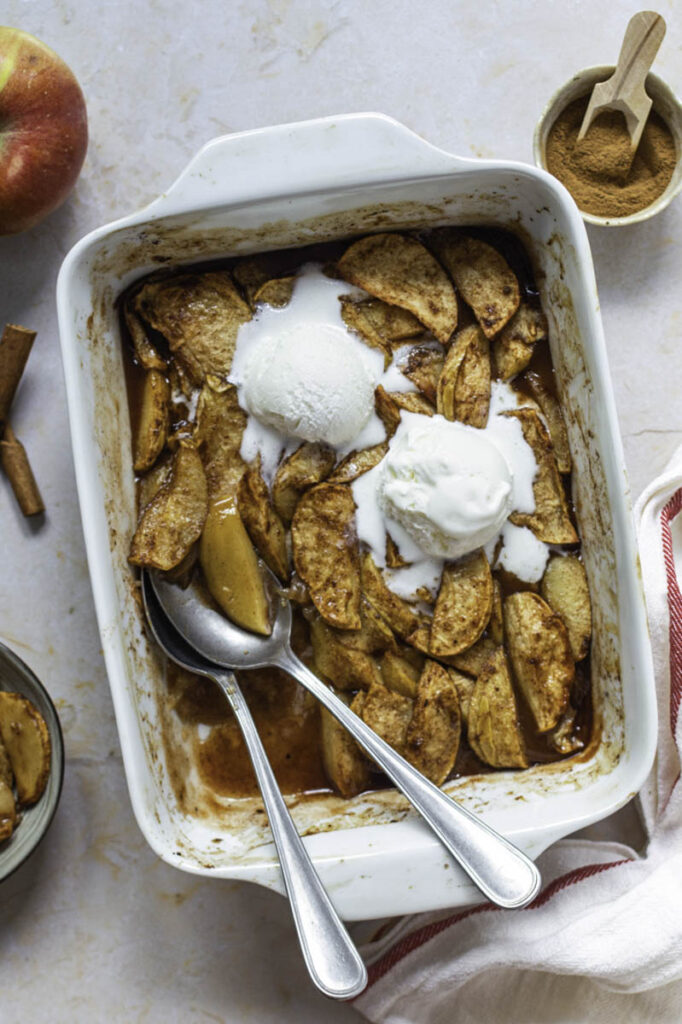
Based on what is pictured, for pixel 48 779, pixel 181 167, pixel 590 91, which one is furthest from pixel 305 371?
pixel 48 779

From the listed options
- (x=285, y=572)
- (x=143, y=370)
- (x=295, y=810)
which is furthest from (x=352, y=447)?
(x=295, y=810)

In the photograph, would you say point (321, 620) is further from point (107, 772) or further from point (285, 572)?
point (107, 772)

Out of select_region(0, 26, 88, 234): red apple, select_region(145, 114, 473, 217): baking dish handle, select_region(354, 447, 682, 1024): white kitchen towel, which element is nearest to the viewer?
select_region(145, 114, 473, 217): baking dish handle

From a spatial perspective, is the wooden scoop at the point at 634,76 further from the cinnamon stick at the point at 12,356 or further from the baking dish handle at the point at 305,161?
the cinnamon stick at the point at 12,356

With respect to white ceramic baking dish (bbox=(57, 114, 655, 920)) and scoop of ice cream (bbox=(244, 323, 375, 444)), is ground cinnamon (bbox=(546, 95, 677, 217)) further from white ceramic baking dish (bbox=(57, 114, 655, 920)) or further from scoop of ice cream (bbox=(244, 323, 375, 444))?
scoop of ice cream (bbox=(244, 323, 375, 444))

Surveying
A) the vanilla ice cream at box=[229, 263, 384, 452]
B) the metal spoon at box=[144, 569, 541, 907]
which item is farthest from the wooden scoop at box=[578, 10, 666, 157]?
the metal spoon at box=[144, 569, 541, 907]

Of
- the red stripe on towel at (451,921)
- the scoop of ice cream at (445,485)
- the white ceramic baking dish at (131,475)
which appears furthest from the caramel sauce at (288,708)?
the red stripe on towel at (451,921)

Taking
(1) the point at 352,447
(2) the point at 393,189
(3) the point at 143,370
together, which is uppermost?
(2) the point at 393,189
